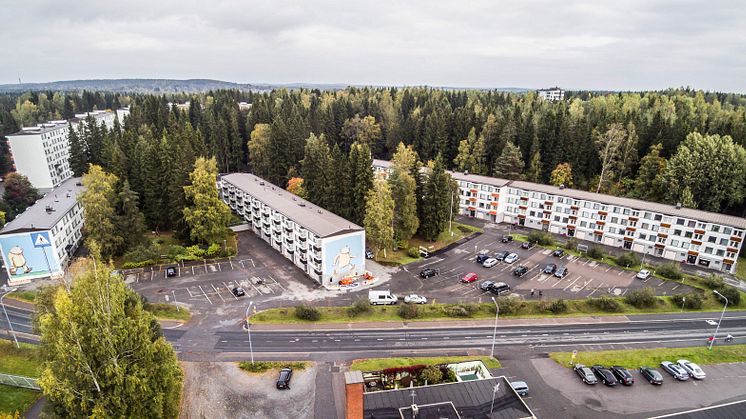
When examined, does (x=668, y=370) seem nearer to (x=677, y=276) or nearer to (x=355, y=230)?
(x=677, y=276)

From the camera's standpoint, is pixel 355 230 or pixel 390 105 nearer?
pixel 355 230

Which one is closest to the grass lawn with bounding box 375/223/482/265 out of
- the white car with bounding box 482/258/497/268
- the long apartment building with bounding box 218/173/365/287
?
the long apartment building with bounding box 218/173/365/287

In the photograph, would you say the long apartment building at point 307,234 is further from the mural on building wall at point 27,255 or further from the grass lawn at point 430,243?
the mural on building wall at point 27,255

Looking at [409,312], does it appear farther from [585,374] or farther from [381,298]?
[585,374]

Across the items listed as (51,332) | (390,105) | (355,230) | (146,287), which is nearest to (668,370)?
(355,230)

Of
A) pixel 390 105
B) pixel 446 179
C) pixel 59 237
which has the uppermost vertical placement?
pixel 390 105

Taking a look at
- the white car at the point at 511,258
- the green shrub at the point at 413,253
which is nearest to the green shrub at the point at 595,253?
the white car at the point at 511,258
